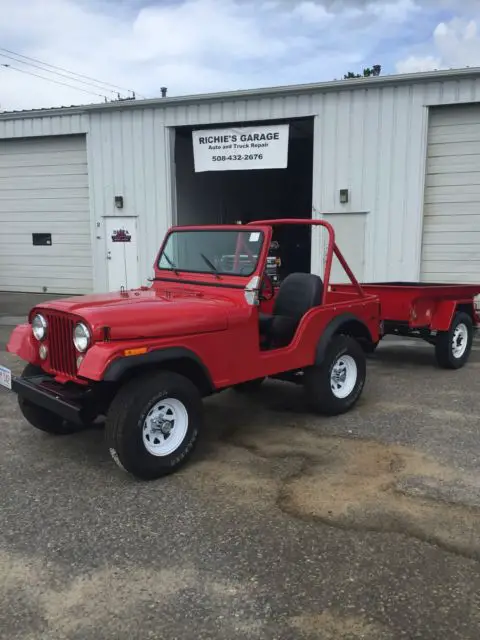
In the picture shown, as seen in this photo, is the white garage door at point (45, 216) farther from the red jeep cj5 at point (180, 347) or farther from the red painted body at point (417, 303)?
the red jeep cj5 at point (180, 347)

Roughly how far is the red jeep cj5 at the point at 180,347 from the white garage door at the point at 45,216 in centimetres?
913

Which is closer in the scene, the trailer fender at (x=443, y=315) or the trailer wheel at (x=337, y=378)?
the trailer wheel at (x=337, y=378)

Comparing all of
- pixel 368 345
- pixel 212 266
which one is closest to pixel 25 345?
pixel 212 266

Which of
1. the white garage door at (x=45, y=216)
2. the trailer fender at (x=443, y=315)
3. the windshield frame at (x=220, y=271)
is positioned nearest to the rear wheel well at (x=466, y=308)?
the trailer fender at (x=443, y=315)

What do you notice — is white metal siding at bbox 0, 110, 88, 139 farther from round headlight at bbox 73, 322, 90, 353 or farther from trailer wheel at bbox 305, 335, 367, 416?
round headlight at bbox 73, 322, 90, 353

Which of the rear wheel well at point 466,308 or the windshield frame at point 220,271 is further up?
the windshield frame at point 220,271

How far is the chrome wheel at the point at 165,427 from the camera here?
382cm

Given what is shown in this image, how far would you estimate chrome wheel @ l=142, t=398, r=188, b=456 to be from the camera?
3824mm

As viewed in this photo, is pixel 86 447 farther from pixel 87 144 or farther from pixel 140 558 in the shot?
pixel 87 144

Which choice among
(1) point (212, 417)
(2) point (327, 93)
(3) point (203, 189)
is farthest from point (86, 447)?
(3) point (203, 189)

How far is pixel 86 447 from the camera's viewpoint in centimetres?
454

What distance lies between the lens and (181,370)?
4.14 meters

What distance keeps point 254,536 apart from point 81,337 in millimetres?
1695

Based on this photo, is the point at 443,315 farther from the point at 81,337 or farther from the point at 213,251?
the point at 81,337
